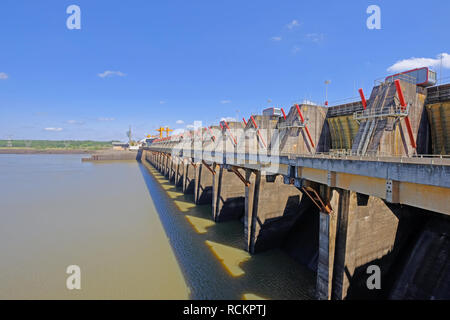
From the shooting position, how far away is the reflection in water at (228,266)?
42.6 feet

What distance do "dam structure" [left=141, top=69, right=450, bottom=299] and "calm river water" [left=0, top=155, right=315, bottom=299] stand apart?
240 centimetres

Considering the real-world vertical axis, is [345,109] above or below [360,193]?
above

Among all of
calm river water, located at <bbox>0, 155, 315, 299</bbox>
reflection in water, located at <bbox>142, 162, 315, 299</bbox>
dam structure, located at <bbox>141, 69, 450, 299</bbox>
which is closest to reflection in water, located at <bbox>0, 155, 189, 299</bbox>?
calm river water, located at <bbox>0, 155, 315, 299</bbox>

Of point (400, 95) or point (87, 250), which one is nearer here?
point (400, 95)

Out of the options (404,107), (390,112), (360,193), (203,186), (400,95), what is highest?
(400,95)

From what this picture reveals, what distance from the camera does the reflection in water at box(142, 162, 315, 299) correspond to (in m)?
13.0

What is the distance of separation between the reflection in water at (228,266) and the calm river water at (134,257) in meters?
0.06

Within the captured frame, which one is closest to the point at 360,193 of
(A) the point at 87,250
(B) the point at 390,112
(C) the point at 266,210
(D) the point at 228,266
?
(C) the point at 266,210

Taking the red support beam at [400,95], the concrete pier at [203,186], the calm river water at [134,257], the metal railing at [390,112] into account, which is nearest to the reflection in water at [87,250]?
the calm river water at [134,257]

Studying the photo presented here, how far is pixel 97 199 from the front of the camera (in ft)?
106

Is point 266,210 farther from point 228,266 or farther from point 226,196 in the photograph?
point 226,196

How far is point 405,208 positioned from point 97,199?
35.9m

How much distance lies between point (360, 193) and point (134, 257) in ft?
52.1

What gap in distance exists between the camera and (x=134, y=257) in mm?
16375
